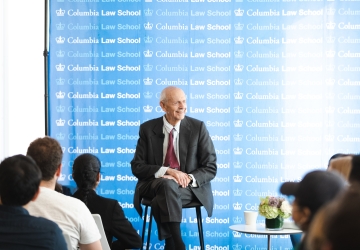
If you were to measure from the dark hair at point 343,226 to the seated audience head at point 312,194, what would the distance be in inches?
27.0

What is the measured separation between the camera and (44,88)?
5.75 m

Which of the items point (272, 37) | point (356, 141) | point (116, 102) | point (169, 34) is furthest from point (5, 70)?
point (356, 141)

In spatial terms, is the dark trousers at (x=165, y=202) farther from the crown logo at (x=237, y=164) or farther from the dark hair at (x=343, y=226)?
the dark hair at (x=343, y=226)

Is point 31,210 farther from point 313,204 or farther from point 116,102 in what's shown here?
point 116,102

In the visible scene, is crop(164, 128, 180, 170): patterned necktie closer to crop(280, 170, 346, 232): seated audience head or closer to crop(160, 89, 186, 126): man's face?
crop(160, 89, 186, 126): man's face

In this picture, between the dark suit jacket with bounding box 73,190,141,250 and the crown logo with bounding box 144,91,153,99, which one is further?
the crown logo with bounding box 144,91,153,99

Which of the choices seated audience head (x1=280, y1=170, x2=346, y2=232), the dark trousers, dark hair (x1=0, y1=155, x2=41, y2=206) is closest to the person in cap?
seated audience head (x1=280, y1=170, x2=346, y2=232)

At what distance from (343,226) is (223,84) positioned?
5.03 meters

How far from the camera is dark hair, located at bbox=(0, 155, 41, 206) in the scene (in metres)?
1.80

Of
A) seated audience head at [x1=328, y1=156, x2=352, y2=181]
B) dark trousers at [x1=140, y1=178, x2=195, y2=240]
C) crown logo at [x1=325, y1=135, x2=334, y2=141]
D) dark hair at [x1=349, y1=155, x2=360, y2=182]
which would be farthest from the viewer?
crown logo at [x1=325, y1=135, x2=334, y2=141]

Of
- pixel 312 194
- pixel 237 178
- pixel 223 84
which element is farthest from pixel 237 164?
pixel 312 194

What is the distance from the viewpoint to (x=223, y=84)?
5.62m

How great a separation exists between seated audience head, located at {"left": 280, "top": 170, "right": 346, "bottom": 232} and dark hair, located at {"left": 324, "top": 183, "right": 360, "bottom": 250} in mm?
686

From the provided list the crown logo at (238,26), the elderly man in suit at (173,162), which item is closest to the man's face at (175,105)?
the elderly man in suit at (173,162)
